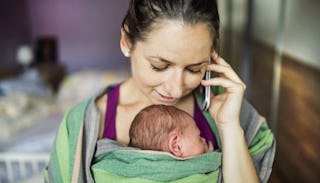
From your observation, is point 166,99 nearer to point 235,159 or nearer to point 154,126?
point 154,126

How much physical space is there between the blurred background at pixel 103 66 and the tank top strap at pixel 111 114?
71 cm

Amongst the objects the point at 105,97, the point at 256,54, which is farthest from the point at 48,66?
the point at 105,97

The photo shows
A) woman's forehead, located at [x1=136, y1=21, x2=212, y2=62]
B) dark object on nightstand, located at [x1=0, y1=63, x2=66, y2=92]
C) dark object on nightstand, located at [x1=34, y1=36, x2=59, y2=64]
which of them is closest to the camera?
woman's forehead, located at [x1=136, y1=21, x2=212, y2=62]

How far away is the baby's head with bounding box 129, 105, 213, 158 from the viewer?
877 millimetres

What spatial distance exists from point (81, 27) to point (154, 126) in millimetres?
3616

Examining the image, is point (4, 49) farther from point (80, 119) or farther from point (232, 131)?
point (232, 131)

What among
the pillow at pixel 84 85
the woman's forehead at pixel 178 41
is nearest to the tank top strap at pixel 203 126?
the woman's forehead at pixel 178 41

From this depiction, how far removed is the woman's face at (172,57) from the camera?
29.6 inches

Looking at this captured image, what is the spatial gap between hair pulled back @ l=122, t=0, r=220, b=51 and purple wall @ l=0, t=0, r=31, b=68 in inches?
129

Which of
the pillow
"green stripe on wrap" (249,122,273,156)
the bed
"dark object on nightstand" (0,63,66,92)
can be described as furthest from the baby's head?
"dark object on nightstand" (0,63,66,92)

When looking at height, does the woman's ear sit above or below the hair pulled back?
below

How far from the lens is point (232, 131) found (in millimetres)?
823

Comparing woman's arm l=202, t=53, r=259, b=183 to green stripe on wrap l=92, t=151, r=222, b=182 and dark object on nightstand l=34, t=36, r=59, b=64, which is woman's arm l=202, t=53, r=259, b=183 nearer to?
green stripe on wrap l=92, t=151, r=222, b=182

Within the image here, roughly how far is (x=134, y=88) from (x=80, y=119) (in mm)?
194
